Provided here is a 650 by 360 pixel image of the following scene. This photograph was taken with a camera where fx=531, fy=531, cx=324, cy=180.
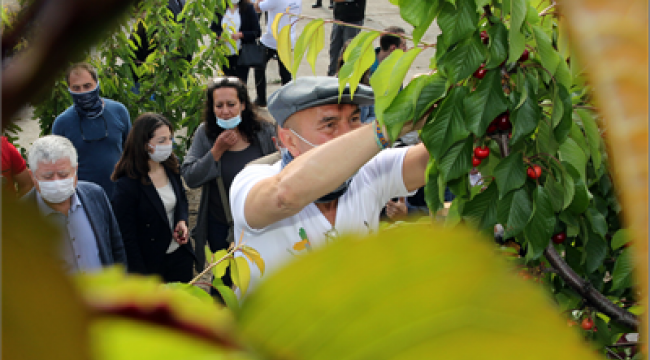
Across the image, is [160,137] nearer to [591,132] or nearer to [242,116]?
[242,116]

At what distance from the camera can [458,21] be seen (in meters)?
0.94

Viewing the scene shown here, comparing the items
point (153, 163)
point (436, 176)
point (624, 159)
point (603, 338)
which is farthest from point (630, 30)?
point (153, 163)

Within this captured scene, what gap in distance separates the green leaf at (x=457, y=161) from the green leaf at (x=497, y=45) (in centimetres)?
18

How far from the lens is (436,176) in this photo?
46.5 inches

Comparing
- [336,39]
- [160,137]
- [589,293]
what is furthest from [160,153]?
[336,39]

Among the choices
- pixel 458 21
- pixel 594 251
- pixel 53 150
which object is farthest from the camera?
pixel 53 150

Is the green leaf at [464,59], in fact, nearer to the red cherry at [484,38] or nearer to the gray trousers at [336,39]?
the red cherry at [484,38]

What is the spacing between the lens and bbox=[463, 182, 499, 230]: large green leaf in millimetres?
1062

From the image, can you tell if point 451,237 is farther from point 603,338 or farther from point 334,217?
point 334,217

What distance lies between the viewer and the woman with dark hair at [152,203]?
2.27 m

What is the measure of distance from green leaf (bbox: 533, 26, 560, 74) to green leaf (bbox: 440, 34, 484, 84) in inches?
3.9

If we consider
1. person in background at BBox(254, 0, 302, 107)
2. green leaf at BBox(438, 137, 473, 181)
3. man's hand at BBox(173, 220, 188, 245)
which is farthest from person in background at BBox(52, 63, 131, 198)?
person in background at BBox(254, 0, 302, 107)

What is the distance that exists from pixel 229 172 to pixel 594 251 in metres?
1.93

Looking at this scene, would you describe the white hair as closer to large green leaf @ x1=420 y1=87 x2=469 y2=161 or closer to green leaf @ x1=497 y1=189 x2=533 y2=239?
large green leaf @ x1=420 y1=87 x2=469 y2=161
